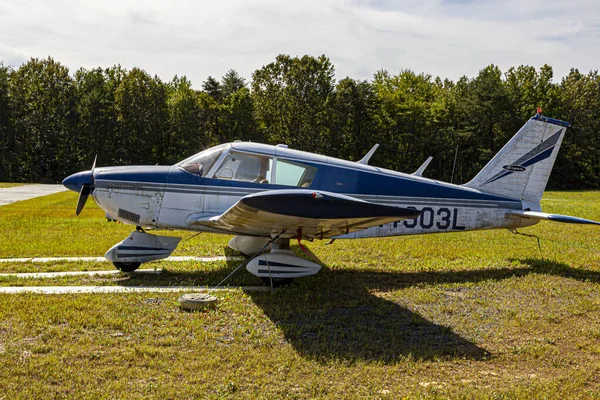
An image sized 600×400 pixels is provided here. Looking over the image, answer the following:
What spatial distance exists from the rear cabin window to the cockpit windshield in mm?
1045

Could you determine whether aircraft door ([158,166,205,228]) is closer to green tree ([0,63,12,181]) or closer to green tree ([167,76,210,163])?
green tree ([167,76,210,163])

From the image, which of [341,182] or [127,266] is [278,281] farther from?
[127,266]

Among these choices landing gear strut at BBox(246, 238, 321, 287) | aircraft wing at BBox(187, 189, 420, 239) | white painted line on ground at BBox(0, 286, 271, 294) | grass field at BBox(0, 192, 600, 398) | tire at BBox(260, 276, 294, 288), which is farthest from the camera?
tire at BBox(260, 276, 294, 288)

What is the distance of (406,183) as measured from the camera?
8.74 metres

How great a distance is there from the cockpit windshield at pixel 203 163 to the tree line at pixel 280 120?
121 feet

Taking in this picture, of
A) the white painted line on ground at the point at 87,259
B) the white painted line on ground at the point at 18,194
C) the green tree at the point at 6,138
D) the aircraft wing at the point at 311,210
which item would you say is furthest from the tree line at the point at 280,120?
the aircraft wing at the point at 311,210

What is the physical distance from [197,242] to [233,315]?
6064 millimetres

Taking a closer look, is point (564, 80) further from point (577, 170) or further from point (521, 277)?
point (521, 277)

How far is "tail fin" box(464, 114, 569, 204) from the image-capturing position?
9.44 metres

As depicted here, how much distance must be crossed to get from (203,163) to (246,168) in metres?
0.75

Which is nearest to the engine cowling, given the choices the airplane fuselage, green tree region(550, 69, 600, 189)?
the airplane fuselage

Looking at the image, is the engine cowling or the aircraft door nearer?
the aircraft door

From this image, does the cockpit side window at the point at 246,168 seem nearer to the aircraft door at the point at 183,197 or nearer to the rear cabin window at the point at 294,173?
the rear cabin window at the point at 294,173

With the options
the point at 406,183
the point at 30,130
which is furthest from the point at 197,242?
the point at 30,130
